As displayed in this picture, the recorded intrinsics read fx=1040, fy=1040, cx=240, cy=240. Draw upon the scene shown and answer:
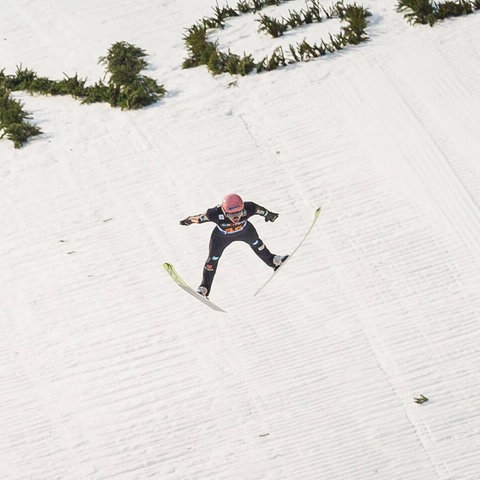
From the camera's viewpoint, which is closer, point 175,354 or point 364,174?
point 175,354

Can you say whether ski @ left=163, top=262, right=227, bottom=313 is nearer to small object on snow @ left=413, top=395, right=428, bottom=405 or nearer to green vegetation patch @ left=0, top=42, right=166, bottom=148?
small object on snow @ left=413, top=395, right=428, bottom=405

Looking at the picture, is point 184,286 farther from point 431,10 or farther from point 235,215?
point 431,10

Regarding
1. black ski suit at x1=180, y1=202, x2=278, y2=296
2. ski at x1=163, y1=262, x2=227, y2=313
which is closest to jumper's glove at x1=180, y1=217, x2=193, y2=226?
black ski suit at x1=180, y1=202, x2=278, y2=296

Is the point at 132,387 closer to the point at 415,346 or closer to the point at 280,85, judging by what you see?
the point at 415,346

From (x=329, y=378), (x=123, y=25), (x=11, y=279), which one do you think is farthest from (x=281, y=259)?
(x=123, y=25)

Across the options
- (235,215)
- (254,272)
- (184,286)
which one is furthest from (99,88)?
(235,215)
